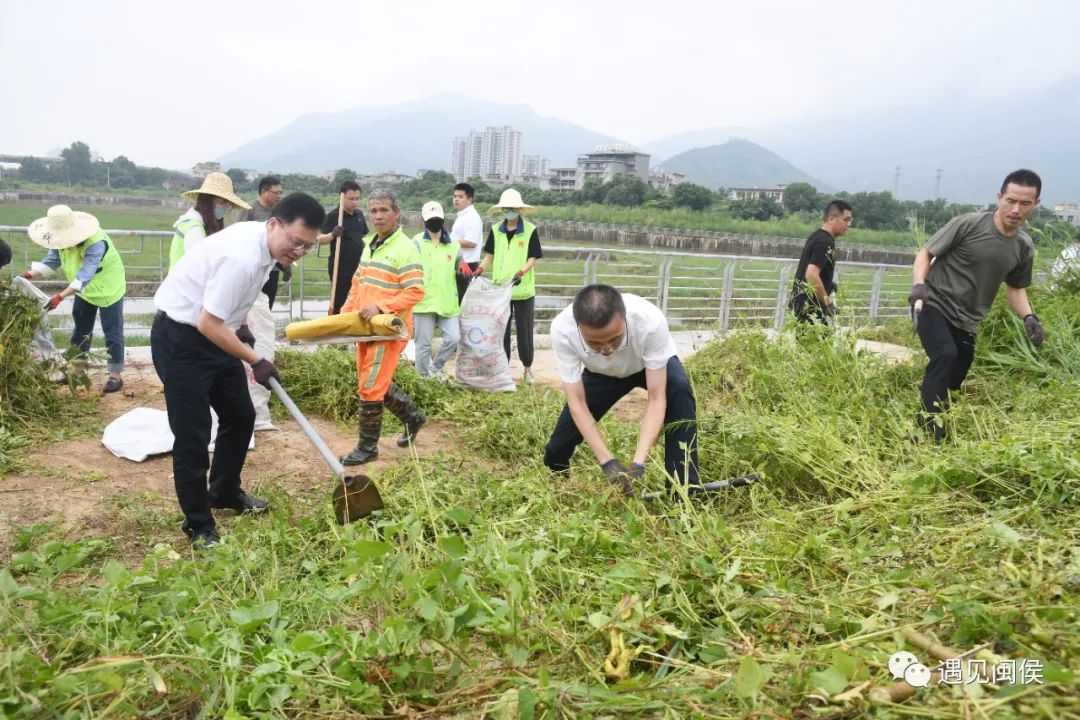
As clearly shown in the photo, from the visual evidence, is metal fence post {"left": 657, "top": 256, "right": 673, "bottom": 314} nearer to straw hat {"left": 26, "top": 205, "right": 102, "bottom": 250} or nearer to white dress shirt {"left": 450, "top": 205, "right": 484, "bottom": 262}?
white dress shirt {"left": 450, "top": 205, "right": 484, "bottom": 262}

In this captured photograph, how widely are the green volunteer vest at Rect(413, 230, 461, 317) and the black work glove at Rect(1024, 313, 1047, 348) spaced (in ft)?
13.3

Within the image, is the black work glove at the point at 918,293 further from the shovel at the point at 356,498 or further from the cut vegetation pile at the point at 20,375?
the cut vegetation pile at the point at 20,375

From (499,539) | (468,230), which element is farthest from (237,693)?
(468,230)

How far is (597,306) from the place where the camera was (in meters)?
2.93

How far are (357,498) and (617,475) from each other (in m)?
1.12

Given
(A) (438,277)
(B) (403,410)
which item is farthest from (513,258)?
(B) (403,410)

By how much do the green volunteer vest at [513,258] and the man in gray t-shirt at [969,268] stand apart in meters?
3.26

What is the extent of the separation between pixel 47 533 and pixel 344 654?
236 centimetres

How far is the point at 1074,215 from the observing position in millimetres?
8109

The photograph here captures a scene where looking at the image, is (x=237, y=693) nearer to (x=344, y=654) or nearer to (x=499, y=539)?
(x=344, y=654)

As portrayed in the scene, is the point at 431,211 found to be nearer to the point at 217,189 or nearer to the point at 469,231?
the point at 469,231

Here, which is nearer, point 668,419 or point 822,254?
point 668,419

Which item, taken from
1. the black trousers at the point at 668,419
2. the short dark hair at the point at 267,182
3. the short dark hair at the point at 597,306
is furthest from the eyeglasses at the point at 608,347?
the short dark hair at the point at 267,182

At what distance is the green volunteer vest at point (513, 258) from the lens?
22.5 ft
